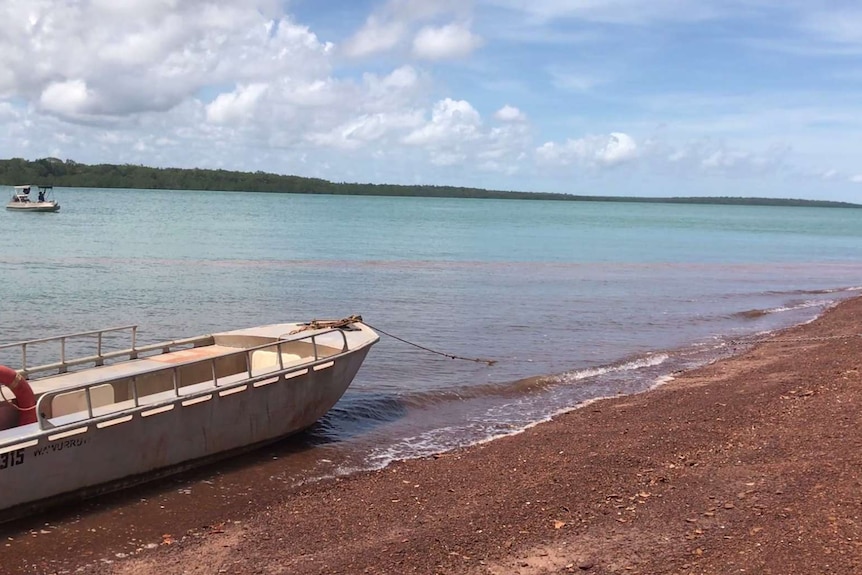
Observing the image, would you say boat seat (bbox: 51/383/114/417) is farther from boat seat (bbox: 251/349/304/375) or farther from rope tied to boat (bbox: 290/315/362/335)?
rope tied to boat (bbox: 290/315/362/335)

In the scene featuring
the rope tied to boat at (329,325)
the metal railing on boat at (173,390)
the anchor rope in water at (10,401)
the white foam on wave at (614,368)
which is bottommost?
the white foam on wave at (614,368)

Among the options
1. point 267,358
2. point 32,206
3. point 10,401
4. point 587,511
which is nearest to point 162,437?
point 10,401

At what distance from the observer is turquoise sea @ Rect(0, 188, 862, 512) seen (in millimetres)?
12780

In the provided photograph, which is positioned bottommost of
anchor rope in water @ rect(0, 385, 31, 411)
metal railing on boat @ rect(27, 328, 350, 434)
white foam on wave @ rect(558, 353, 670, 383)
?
white foam on wave @ rect(558, 353, 670, 383)

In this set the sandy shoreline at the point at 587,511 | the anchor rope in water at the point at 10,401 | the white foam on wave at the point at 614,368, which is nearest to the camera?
the sandy shoreline at the point at 587,511

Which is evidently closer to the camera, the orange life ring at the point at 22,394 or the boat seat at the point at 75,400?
the orange life ring at the point at 22,394

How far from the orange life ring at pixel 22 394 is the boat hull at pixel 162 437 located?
121cm

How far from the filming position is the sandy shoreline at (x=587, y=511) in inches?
246

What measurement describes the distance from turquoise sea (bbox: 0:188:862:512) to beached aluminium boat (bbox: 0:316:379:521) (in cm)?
80

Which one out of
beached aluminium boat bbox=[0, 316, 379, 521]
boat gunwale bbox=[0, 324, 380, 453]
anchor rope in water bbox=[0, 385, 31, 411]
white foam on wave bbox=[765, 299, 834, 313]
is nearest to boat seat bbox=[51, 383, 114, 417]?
beached aluminium boat bbox=[0, 316, 379, 521]

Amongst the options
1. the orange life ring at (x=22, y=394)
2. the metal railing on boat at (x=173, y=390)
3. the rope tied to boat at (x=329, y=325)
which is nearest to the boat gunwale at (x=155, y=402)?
the metal railing on boat at (x=173, y=390)

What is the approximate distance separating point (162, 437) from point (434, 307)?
15.7 metres

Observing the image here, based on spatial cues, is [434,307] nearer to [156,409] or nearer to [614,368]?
[614,368]

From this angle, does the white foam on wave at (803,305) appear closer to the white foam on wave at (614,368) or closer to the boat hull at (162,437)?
the white foam on wave at (614,368)
